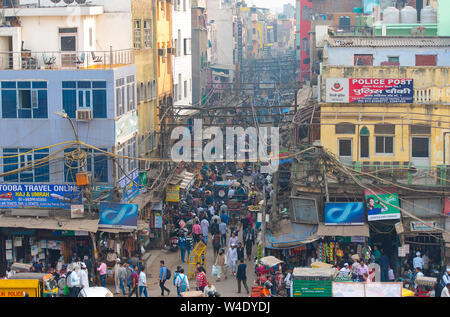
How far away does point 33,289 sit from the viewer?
2161 cm

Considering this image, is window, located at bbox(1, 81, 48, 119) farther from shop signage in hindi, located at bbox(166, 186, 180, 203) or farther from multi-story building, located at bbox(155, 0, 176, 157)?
multi-story building, located at bbox(155, 0, 176, 157)

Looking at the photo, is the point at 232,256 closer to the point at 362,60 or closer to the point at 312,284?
the point at 312,284

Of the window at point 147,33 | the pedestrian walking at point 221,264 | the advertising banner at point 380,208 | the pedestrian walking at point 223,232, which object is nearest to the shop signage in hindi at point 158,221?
the pedestrian walking at point 223,232

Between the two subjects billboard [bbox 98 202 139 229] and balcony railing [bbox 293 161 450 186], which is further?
balcony railing [bbox 293 161 450 186]

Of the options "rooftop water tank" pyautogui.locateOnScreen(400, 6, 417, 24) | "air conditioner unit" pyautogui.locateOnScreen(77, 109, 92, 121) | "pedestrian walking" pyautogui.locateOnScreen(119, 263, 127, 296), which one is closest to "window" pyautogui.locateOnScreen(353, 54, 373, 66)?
"rooftop water tank" pyautogui.locateOnScreen(400, 6, 417, 24)

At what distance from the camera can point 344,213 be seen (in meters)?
27.5

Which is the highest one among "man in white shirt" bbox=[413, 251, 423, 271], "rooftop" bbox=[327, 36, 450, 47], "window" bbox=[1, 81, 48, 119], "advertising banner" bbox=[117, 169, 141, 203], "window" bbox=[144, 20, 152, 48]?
"window" bbox=[144, 20, 152, 48]

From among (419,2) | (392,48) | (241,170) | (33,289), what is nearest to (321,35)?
(419,2)

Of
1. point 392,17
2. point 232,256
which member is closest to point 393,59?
point 392,17

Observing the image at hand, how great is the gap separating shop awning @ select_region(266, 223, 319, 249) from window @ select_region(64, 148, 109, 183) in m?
6.04

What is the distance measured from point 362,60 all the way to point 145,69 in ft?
30.1

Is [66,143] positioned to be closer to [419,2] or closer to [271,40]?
[419,2]

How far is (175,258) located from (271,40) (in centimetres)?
12356

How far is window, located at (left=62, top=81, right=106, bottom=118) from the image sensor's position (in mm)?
27938
